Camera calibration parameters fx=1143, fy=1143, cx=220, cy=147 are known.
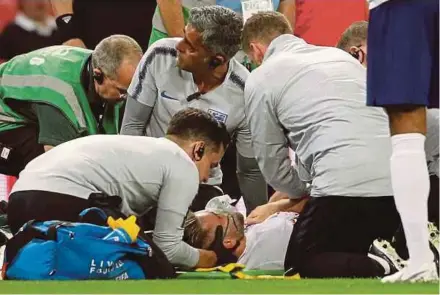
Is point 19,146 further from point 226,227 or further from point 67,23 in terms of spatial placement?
point 226,227

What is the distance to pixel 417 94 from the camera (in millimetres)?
3947

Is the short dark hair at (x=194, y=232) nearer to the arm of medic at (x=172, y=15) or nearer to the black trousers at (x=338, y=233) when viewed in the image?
the black trousers at (x=338, y=233)

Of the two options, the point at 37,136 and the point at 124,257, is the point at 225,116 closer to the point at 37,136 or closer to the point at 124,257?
the point at 37,136

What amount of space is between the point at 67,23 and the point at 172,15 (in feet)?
2.78

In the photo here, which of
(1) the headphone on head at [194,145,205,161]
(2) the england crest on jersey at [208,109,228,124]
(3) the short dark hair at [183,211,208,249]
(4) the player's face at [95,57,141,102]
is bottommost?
(3) the short dark hair at [183,211,208,249]

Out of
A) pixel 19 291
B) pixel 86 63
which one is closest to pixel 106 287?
pixel 19 291

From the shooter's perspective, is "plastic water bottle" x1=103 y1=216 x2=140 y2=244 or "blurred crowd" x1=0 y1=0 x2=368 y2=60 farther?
"blurred crowd" x1=0 y1=0 x2=368 y2=60

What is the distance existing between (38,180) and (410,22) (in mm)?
1694

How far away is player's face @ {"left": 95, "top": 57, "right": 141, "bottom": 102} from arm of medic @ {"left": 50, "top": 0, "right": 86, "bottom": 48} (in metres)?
1.14

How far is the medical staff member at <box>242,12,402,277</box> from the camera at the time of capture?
15.6ft

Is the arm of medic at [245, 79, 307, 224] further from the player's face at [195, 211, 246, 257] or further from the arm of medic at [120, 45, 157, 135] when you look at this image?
the arm of medic at [120, 45, 157, 135]

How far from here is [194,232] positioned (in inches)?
206

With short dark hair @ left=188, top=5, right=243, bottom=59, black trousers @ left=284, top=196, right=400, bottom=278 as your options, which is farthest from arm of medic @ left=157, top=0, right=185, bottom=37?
black trousers @ left=284, top=196, right=400, bottom=278

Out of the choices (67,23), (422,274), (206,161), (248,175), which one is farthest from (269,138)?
(67,23)
